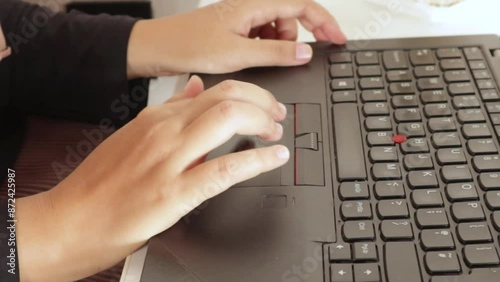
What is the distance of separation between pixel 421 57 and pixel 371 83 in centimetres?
6

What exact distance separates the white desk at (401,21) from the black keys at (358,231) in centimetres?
29

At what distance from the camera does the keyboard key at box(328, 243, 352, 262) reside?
0.42 meters

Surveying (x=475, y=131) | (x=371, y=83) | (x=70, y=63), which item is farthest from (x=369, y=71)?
(x=70, y=63)

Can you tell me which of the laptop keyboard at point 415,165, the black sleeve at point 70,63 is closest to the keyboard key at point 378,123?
the laptop keyboard at point 415,165

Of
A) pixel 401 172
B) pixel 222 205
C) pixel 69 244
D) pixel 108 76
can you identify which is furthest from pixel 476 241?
pixel 108 76

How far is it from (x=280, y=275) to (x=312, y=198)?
0.26 feet

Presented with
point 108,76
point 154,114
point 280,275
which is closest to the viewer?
point 280,275

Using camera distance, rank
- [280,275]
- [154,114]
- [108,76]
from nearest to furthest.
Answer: [280,275], [154,114], [108,76]

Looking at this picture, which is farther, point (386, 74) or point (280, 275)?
point (386, 74)

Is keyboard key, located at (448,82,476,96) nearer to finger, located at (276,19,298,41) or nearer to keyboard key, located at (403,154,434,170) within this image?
keyboard key, located at (403,154,434,170)

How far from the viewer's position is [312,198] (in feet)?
1.54

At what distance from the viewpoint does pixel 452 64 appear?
580mm

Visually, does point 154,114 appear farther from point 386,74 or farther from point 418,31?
point 418,31

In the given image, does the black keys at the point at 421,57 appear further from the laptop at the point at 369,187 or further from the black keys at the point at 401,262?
the black keys at the point at 401,262
